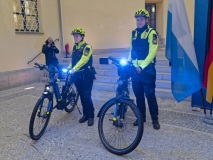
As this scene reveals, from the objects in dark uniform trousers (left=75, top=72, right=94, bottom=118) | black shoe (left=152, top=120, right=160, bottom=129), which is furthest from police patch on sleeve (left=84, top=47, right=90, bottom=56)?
black shoe (left=152, top=120, right=160, bottom=129)

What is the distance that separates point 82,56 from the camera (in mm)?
3260

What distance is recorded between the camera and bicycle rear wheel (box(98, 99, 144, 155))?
8.26ft

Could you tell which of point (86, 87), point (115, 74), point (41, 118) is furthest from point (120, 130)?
point (115, 74)

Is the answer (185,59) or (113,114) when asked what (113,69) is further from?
(113,114)

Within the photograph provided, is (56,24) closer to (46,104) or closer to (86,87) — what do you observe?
(86,87)

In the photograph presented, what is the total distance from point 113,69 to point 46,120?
11.4 ft

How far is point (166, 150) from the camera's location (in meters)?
2.67

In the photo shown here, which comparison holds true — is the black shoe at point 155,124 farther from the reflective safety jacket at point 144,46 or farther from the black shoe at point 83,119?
the black shoe at point 83,119

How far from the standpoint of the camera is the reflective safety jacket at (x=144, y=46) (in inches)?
114

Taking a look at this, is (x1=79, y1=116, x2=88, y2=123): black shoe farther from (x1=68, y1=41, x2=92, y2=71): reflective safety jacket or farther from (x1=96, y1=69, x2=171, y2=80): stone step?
(x1=96, y1=69, x2=171, y2=80): stone step

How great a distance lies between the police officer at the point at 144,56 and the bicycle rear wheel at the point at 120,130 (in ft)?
0.93

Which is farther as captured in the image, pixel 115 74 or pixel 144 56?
pixel 115 74

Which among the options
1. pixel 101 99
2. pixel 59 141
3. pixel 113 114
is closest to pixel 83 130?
pixel 59 141

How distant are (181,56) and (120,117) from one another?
1.34 metres
